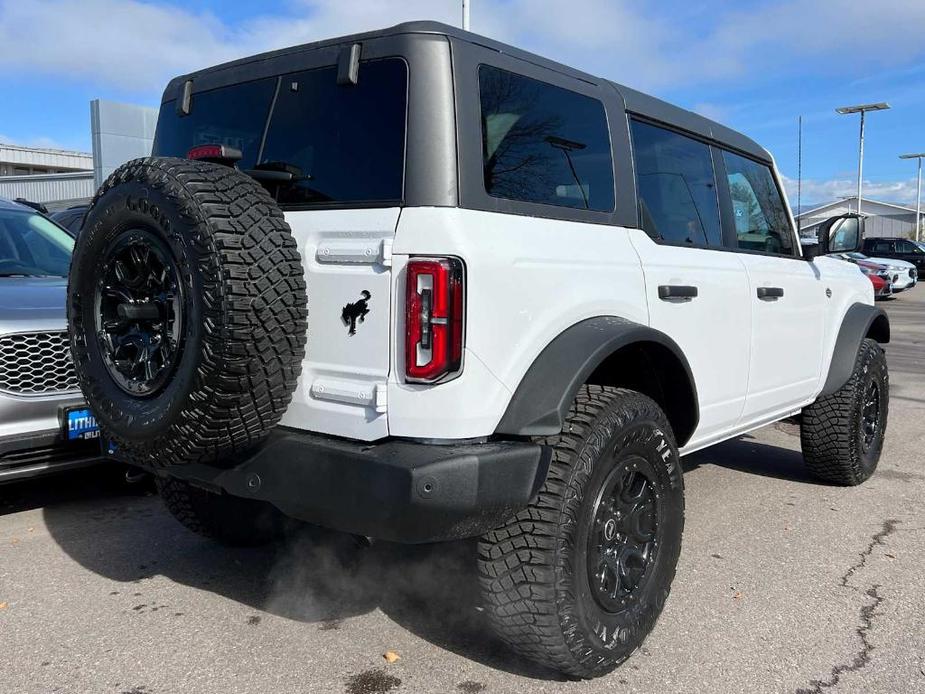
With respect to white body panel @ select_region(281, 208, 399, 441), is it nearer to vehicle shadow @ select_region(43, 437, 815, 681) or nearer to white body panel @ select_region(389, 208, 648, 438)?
white body panel @ select_region(389, 208, 648, 438)

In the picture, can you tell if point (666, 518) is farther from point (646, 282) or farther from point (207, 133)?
point (207, 133)

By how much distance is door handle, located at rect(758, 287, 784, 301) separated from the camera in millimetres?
3969

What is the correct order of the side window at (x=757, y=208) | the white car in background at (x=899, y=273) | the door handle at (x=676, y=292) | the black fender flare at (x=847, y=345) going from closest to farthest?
the door handle at (x=676, y=292), the side window at (x=757, y=208), the black fender flare at (x=847, y=345), the white car in background at (x=899, y=273)

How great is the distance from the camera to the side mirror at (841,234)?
15.5 feet

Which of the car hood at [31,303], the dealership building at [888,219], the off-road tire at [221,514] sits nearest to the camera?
the off-road tire at [221,514]

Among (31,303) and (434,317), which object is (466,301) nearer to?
(434,317)

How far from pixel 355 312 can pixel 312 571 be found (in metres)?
1.65

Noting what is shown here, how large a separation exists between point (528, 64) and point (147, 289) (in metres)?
1.48

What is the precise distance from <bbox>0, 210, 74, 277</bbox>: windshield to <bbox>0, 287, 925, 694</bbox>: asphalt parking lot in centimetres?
135

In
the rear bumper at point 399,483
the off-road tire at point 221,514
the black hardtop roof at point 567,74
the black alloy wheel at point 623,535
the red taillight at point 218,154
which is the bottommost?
the off-road tire at point 221,514

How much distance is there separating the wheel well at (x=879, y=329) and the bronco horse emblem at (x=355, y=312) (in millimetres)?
3965

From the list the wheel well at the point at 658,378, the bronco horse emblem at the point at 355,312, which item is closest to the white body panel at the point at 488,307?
the bronco horse emblem at the point at 355,312

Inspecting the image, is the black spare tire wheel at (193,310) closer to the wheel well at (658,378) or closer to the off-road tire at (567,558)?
the off-road tire at (567,558)

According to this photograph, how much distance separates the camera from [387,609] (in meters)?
3.32
